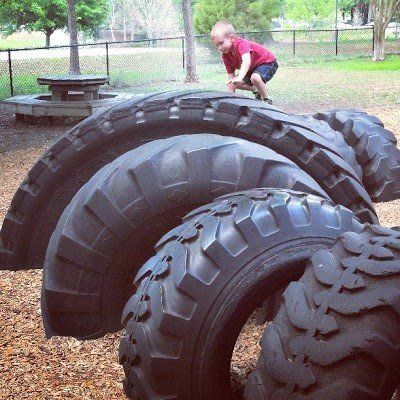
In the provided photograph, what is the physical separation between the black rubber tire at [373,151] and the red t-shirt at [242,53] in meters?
3.95

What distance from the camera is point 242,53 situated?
33.4 ft

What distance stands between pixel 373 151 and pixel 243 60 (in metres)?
4.26

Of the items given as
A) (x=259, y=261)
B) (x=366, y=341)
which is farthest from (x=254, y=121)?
(x=366, y=341)

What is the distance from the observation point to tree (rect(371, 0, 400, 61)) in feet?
93.2

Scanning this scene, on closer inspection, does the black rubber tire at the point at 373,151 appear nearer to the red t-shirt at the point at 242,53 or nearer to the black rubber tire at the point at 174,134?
the black rubber tire at the point at 174,134

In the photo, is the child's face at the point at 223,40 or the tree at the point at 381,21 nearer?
the child's face at the point at 223,40

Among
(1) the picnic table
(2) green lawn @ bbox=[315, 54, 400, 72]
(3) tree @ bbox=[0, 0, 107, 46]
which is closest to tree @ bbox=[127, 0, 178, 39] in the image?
(3) tree @ bbox=[0, 0, 107, 46]

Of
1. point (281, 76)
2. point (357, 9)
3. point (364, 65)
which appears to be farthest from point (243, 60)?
point (357, 9)

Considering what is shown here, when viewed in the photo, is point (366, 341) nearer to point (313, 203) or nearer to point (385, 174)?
point (313, 203)

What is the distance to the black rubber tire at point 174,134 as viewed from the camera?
3.97 meters

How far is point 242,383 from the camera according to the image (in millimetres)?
3172

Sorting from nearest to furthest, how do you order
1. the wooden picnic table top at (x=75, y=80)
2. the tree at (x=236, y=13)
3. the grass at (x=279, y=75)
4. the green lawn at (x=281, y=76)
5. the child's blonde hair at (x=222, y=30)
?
1. the child's blonde hair at (x=222, y=30)
2. the wooden picnic table top at (x=75, y=80)
3. the green lawn at (x=281, y=76)
4. the grass at (x=279, y=75)
5. the tree at (x=236, y=13)

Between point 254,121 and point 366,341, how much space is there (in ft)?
6.41

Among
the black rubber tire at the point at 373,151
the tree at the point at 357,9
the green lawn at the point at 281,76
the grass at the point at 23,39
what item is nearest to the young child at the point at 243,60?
the black rubber tire at the point at 373,151
